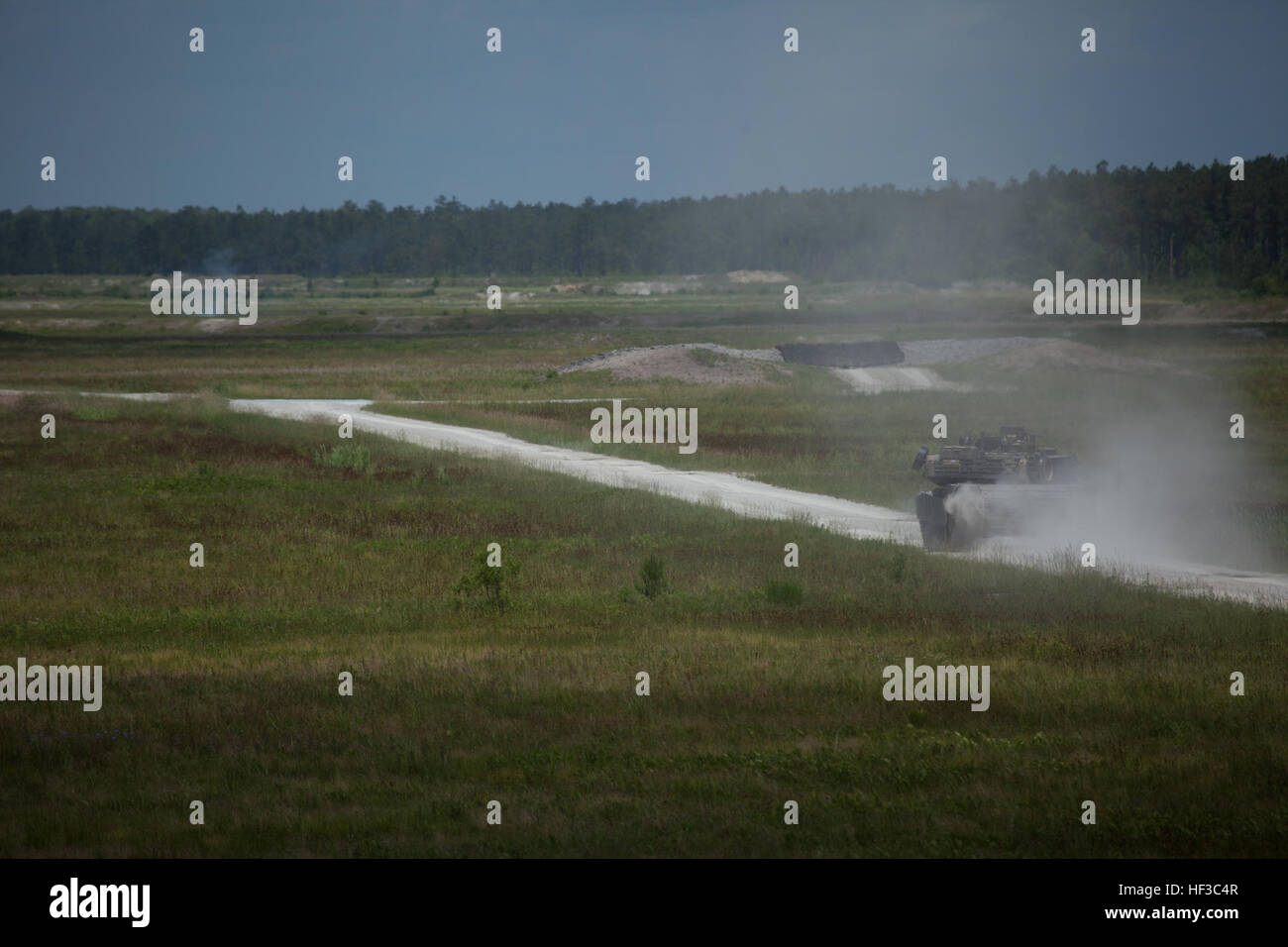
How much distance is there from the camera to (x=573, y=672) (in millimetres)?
14070

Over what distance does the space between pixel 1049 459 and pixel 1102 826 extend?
17.1 meters

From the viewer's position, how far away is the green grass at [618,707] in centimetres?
927

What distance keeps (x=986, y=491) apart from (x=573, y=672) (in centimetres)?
1285

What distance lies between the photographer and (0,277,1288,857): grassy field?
941 centimetres

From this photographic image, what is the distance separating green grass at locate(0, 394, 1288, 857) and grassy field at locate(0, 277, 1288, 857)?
0.15 feet
